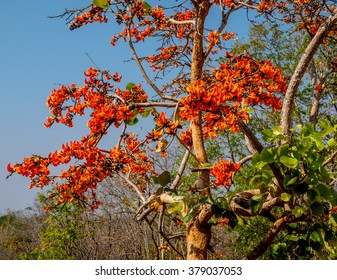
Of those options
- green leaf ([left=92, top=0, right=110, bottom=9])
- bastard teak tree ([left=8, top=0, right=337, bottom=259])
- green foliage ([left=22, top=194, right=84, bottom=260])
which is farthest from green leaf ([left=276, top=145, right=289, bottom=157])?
green foliage ([left=22, top=194, right=84, bottom=260])

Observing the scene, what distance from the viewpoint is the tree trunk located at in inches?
201

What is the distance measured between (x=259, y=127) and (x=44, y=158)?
6673mm

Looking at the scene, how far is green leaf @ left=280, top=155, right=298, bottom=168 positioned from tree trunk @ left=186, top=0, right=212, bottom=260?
5.16 ft

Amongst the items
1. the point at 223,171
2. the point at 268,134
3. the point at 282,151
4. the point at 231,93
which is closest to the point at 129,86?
the point at 231,93

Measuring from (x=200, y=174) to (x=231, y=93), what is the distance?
144 centimetres

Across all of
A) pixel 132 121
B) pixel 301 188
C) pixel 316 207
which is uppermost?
pixel 132 121

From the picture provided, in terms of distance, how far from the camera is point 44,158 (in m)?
4.70

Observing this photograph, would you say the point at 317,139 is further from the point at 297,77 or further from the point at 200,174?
the point at 200,174

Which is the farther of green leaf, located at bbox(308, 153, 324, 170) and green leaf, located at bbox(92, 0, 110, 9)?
green leaf, located at bbox(92, 0, 110, 9)

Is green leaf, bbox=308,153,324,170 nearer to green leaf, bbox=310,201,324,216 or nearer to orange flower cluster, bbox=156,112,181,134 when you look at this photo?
green leaf, bbox=310,201,324,216

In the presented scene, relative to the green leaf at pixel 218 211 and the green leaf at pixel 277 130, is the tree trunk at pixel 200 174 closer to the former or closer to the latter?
the green leaf at pixel 218 211

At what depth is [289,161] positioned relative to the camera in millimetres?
3227
